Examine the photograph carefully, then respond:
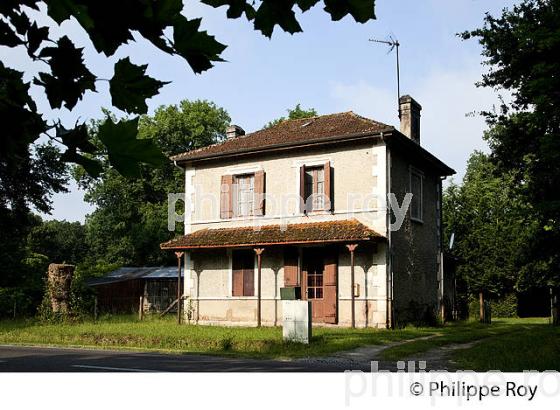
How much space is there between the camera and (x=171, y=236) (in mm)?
41469

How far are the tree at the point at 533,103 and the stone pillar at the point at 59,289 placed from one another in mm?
15620

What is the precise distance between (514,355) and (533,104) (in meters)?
7.60

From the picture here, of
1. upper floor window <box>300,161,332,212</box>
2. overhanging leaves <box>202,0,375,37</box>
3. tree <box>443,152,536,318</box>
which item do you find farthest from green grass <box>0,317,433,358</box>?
overhanging leaves <box>202,0,375,37</box>

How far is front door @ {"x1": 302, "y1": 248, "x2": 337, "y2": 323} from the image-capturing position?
19.9 metres

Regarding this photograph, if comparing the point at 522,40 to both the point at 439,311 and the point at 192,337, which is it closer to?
the point at 192,337

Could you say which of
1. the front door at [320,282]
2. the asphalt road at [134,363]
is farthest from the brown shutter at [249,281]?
the asphalt road at [134,363]

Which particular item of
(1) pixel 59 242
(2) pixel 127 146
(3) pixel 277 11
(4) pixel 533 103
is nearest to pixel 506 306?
(4) pixel 533 103

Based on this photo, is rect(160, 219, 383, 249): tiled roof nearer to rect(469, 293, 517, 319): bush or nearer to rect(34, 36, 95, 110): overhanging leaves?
rect(469, 293, 517, 319): bush

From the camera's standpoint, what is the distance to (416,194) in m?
22.5

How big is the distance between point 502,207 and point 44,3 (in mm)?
34084

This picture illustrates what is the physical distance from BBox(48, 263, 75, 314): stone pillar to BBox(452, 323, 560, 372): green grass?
14903 mm

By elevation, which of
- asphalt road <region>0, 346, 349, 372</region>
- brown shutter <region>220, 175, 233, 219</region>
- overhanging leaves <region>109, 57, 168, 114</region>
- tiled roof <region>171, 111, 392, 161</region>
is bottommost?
asphalt road <region>0, 346, 349, 372</region>

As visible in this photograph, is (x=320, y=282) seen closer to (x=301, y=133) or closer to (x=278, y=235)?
(x=278, y=235)

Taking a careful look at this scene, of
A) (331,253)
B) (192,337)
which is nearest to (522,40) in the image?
(331,253)
